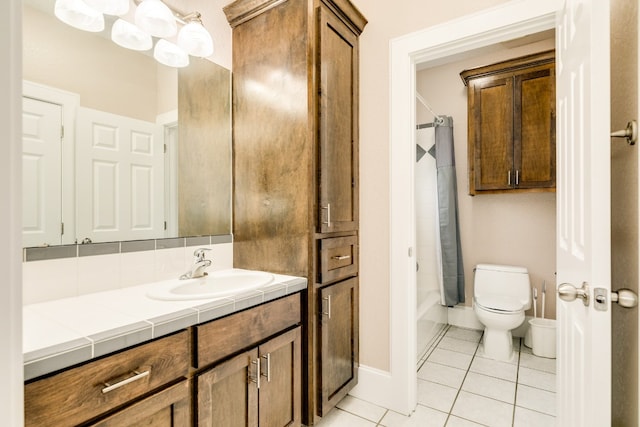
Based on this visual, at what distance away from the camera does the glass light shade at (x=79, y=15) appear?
3.92ft

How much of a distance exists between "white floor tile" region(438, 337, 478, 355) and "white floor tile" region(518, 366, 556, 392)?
40 centimetres

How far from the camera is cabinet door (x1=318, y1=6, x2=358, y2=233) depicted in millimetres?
1595

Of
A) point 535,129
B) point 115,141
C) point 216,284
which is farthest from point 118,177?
point 535,129

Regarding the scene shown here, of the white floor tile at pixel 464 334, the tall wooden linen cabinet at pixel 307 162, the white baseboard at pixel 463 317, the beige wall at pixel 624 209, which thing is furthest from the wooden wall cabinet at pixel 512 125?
the beige wall at pixel 624 209

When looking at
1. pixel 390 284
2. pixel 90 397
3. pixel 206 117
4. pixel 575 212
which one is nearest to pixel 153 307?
pixel 90 397

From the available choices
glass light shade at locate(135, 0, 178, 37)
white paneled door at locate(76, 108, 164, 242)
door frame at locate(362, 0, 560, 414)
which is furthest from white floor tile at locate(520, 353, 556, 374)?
glass light shade at locate(135, 0, 178, 37)

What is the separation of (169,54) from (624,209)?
1.92 meters

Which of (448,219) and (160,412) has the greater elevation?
(448,219)

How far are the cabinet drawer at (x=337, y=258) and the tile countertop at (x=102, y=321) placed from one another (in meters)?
0.35

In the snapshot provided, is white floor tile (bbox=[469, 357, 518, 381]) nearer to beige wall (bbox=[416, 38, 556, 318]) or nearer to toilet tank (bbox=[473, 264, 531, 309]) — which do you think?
toilet tank (bbox=[473, 264, 531, 309])

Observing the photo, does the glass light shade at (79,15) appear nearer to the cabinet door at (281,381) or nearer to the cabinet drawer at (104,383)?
the cabinet drawer at (104,383)

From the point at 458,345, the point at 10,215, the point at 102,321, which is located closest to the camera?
the point at 10,215

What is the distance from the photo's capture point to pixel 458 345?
2.72 meters

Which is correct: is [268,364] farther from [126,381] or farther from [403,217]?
[403,217]
